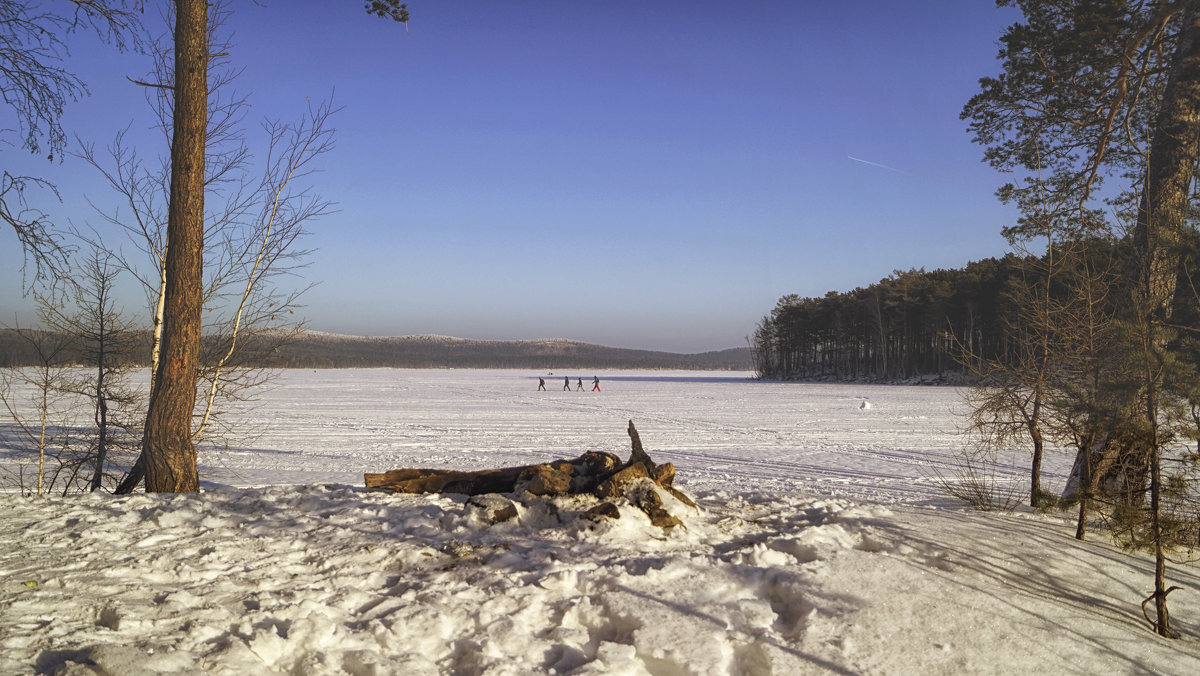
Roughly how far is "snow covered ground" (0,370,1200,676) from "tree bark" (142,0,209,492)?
0.64 m

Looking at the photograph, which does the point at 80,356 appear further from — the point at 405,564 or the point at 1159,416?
the point at 1159,416

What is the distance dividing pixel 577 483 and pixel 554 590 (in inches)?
80.8

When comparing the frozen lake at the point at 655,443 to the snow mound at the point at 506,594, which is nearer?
the snow mound at the point at 506,594

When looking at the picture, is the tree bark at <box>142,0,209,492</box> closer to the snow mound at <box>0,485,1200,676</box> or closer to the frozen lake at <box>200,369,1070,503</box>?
the snow mound at <box>0,485,1200,676</box>

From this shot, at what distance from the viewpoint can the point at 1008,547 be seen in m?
5.25

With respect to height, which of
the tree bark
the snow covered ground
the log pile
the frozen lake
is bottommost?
the frozen lake

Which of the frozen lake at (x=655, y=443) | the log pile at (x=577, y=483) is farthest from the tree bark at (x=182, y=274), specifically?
the frozen lake at (x=655, y=443)

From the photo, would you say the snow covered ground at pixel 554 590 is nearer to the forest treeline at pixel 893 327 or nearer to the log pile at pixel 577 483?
the log pile at pixel 577 483

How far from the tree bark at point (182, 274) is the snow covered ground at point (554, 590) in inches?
25.4

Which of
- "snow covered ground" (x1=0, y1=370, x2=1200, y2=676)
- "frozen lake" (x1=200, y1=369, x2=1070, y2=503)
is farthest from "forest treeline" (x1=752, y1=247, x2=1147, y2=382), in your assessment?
"snow covered ground" (x1=0, y1=370, x2=1200, y2=676)

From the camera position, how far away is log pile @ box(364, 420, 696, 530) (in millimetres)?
5676

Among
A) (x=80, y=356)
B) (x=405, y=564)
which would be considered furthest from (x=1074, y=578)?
(x=80, y=356)

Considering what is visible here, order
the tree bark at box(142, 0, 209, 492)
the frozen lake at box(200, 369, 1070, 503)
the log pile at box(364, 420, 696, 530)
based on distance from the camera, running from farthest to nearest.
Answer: the frozen lake at box(200, 369, 1070, 503), the tree bark at box(142, 0, 209, 492), the log pile at box(364, 420, 696, 530)

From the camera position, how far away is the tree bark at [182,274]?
6086 millimetres
